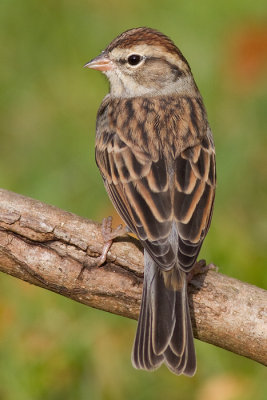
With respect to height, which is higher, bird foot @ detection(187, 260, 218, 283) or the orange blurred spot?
the orange blurred spot

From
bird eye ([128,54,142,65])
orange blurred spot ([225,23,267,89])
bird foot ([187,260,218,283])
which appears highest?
orange blurred spot ([225,23,267,89])

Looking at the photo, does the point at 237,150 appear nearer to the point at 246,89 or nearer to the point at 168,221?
the point at 246,89

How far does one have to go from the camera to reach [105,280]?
17.7 feet

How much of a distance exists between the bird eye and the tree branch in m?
1.56

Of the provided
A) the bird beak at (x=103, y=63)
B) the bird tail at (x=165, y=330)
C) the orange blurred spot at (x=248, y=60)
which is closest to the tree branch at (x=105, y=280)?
the bird tail at (x=165, y=330)

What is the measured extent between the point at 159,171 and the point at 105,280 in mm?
763

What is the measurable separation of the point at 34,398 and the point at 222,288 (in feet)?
4.88

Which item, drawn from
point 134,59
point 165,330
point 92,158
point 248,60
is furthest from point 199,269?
point 248,60

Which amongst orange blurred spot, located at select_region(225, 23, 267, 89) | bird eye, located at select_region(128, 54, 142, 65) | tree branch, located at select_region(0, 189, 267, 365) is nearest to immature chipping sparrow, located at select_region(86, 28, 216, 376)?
bird eye, located at select_region(128, 54, 142, 65)

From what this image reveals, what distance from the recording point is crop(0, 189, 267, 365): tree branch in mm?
5320

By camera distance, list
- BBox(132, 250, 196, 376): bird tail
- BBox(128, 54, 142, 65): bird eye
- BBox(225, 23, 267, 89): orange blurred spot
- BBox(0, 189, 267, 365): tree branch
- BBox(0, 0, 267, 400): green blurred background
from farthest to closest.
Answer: BBox(225, 23, 267, 89): orange blurred spot → BBox(128, 54, 142, 65): bird eye → BBox(0, 0, 267, 400): green blurred background → BBox(0, 189, 267, 365): tree branch → BBox(132, 250, 196, 376): bird tail

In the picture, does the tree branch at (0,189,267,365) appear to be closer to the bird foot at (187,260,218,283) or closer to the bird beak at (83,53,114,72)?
the bird foot at (187,260,218,283)

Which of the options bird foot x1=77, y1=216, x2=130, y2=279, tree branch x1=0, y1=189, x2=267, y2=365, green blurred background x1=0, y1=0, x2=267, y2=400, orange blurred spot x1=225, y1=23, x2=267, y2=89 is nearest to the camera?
tree branch x1=0, y1=189, x2=267, y2=365

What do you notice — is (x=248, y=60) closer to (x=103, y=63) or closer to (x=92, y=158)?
(x=92, y=158)
